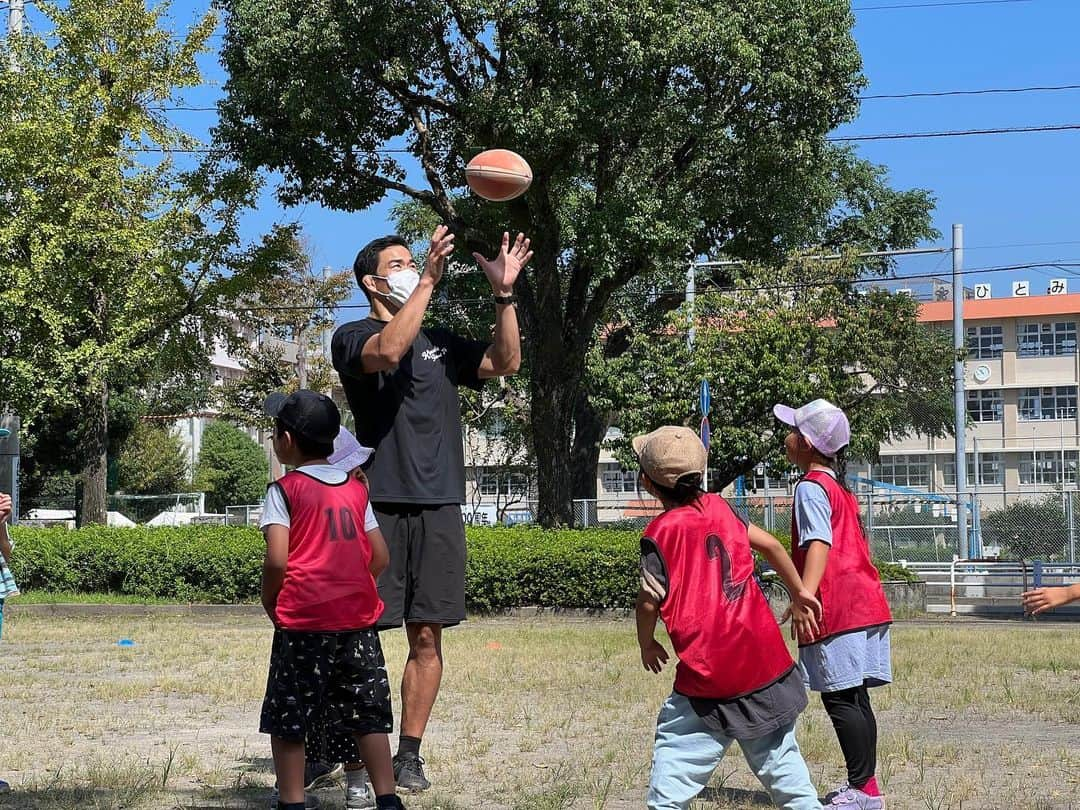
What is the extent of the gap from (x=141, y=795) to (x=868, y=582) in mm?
2802

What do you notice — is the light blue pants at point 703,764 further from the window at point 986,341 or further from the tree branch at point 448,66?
the window at point 986,341

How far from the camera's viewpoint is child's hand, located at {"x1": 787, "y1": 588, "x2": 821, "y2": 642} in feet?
14.7

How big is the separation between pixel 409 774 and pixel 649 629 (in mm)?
1621

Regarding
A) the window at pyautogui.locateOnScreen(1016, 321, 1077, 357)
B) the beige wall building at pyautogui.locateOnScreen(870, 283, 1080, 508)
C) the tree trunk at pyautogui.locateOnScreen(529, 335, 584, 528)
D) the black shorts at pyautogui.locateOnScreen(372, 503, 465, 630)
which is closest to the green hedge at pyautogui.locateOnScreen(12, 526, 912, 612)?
the tree trunk at pyautogui.locateOnScreen(529, 335, 584, 528)

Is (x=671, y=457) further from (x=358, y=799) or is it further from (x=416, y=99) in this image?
(x=416, y=99)

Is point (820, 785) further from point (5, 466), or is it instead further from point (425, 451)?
point (5, 466)

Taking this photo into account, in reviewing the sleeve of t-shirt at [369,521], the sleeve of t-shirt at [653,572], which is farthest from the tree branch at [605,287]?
the sleeve of t-shirt at [653,572]

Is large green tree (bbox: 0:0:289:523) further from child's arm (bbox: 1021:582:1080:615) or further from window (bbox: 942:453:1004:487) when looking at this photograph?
window (bbox: 942:453:1004:487)

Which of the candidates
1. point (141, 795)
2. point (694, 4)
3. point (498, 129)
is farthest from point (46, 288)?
point (141, 795)

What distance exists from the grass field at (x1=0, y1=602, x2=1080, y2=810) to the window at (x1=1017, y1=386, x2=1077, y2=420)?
53.0 metres

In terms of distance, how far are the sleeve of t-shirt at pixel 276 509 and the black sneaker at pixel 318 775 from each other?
4.16 ft

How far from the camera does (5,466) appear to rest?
20.8 m

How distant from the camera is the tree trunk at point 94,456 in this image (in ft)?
72.7

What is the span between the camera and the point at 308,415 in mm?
4449
